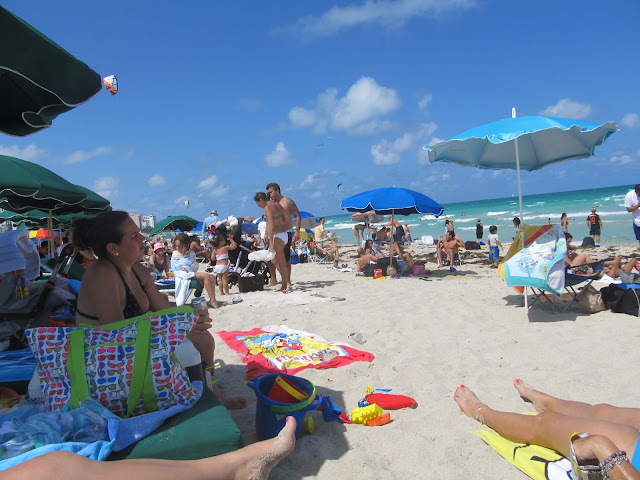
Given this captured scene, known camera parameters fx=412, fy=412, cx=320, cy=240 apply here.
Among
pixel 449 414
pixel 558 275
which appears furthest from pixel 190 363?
pixel 558 275

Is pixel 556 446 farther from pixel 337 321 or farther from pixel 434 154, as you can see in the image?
pixel 434 154

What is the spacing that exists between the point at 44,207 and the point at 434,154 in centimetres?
715

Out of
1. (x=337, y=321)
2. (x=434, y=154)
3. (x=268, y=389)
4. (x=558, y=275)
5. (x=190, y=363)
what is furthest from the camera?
(x=434, y=154)

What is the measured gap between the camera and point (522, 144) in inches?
272

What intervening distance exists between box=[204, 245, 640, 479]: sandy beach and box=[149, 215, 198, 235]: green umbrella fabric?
10.9 meters

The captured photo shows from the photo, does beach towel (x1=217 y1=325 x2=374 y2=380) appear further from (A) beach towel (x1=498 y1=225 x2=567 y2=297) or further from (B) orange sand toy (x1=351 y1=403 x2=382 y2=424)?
(A) beach towel (x1=498 y1=225 x2=567 y2=297)

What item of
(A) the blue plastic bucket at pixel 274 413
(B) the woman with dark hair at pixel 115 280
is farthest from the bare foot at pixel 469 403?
(B) the woman with dark hair at pixel 115 280

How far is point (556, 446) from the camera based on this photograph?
80.7 inches

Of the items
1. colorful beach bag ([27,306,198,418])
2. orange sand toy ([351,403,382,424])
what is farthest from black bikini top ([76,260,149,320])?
orange sand toy ([351,403,382,424])

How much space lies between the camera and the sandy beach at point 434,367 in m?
2.21

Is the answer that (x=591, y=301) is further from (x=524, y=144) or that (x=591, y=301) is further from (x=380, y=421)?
(x=380, y=421)

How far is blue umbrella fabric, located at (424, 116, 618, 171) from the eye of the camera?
5.18m

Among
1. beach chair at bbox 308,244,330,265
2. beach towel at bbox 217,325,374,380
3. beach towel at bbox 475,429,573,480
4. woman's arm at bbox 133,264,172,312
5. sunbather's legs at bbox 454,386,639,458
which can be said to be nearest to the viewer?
sunbather's legs at bbox 454,386,639,458

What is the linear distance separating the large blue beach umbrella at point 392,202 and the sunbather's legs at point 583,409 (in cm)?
647
